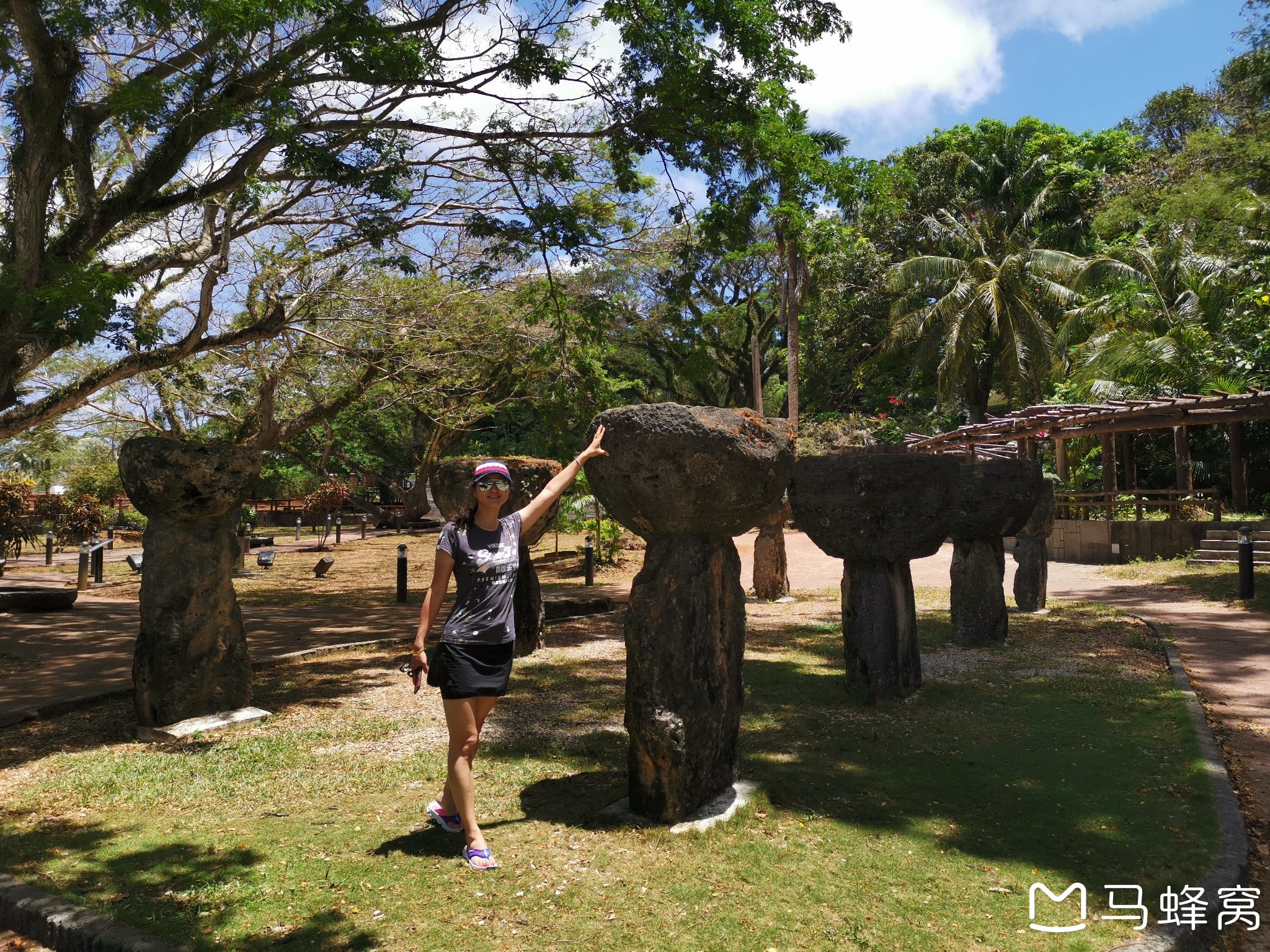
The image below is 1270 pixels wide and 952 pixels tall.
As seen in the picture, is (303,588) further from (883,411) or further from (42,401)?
(883,411)

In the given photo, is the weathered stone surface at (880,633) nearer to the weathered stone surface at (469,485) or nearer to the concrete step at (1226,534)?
the weathered stone surface at (469,485)

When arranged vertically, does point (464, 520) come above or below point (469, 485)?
below

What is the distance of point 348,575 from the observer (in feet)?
63.7

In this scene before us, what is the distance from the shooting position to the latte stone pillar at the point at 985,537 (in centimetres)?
933

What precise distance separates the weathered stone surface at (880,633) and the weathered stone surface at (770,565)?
20.7 ft

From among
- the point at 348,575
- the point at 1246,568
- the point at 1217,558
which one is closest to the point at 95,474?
the point at 348,575

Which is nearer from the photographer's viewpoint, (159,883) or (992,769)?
(159,883)

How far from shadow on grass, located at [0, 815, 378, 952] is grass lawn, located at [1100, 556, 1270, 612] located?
42.3 ft

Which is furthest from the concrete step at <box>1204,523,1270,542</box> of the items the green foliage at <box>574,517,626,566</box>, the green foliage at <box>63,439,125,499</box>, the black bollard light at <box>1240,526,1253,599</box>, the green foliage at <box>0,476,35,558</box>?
the green foliage at <box>63,439,125,499</box>

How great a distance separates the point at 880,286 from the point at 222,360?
23734 millimetres

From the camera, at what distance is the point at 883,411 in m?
33.6

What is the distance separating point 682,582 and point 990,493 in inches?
240

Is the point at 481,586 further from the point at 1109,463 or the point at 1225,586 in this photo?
the point at 1109,463

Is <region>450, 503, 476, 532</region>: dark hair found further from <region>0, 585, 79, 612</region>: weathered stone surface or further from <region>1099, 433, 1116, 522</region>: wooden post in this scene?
<region>1099, 433, 1116, 522</region>: wooden post
